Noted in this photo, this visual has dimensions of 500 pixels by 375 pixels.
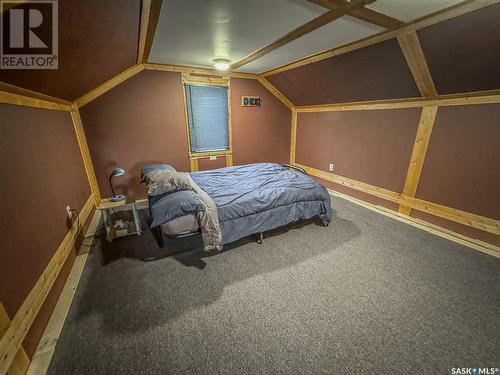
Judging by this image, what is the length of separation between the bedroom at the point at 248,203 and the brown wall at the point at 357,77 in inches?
1.0

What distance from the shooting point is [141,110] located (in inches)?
134

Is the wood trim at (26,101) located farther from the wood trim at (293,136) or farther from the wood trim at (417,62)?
the wood trim at (293,136)

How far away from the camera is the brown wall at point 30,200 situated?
1.28 metres


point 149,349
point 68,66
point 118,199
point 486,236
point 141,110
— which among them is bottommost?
point 149,349

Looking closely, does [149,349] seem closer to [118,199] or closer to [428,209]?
[118,199]

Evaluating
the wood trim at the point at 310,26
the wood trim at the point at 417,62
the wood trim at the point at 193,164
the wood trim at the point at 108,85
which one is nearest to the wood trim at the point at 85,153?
the wood trim at the point at 108,85

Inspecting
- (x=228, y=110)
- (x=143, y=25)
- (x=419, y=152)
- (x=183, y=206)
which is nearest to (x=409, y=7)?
(x=419, y=152)

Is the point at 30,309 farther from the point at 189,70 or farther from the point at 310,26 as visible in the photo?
the point at 189,70

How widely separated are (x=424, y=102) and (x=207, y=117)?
336 centimetres

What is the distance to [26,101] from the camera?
1787 millimetres

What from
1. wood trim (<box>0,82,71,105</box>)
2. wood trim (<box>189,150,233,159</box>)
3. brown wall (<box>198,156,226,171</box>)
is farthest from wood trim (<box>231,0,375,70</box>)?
wood trim (<box>0,82,71,105</box>)

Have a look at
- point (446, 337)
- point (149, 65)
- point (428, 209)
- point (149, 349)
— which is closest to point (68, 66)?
point (149, 65)

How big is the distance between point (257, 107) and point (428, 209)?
3.46 m

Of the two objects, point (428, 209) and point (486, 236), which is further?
point (428, 209)
